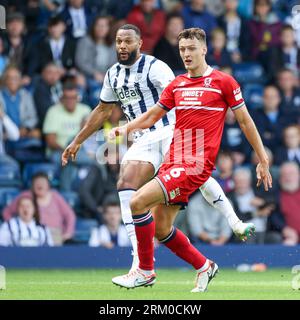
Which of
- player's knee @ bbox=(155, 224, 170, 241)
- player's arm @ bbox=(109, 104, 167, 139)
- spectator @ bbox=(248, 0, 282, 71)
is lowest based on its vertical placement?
player's knee @ bbox=(155, 224, 170, 241)

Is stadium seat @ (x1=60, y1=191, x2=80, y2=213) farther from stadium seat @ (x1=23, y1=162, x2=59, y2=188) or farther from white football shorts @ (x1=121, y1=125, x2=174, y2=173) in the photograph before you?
white football shorts @ (x1=121, y1=125, x2=174, y2=173)

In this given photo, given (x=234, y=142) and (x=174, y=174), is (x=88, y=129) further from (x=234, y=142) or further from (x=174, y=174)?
(x=234, y=142)

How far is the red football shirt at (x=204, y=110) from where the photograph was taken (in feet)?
32.4

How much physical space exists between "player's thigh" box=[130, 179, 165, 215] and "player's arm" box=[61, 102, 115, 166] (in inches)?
63.2

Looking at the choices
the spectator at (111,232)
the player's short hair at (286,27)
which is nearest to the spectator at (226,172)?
the spectator at (111,232)

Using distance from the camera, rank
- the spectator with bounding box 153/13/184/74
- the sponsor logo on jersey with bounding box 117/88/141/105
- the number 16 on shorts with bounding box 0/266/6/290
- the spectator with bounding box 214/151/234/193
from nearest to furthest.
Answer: the number 16 on shorts with bounding box 0/266/6/290 → the sponsor logo on jersey with bounding box 117/88/141/105 → the spectator with bounding box 214/151/234/193 → the spectator with bounding box 153/13/184/74

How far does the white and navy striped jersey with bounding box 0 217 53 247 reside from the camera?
14.5 metres

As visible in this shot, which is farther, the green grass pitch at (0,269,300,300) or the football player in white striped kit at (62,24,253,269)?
the football player in white striped kit at (62,24,253,269)

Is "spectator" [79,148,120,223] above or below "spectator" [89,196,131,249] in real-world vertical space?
above

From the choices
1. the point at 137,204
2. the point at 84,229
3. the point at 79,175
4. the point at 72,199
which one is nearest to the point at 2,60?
the point at 79,175

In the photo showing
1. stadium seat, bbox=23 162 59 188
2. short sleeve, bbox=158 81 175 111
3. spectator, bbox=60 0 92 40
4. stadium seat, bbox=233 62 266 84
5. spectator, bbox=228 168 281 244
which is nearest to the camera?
short sleeve, bbox=158 81 175 111

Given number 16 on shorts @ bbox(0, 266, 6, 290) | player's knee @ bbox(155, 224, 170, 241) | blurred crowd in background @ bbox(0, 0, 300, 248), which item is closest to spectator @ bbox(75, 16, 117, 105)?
blurred crowd in background @ bbox(0, 0, 300, 248)

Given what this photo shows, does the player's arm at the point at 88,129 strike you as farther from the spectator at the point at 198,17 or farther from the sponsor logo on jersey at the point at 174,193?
the spectator at the point at 198,17

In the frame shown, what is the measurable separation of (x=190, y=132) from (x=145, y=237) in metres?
1.09
